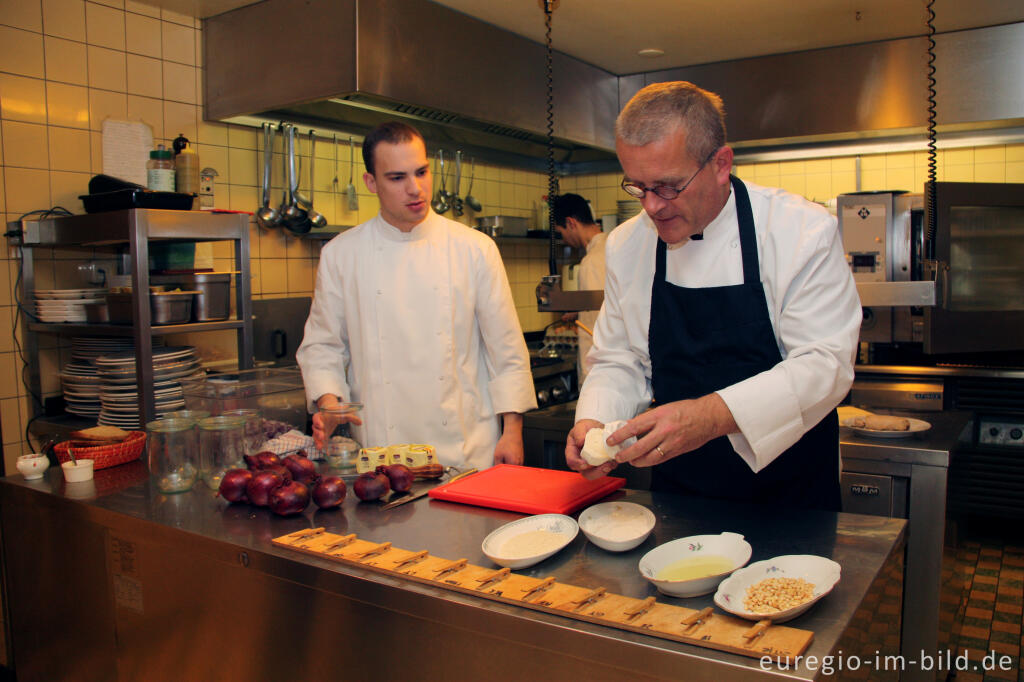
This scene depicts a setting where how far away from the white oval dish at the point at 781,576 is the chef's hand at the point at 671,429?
10.9 inches

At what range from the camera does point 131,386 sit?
3.14m

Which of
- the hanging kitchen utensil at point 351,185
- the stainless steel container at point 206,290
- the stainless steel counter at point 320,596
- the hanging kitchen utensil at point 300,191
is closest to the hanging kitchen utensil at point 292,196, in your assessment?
the hanging kitchen utensil at point 300,191

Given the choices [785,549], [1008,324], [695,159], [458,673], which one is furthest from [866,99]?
[458,673]

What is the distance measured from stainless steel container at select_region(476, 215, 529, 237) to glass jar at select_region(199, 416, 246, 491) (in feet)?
11.0

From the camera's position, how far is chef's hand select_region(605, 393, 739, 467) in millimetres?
1502

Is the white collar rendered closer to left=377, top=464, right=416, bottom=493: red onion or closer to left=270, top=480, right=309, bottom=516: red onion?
left=377, top=464, right=416, bottom=493: red onion

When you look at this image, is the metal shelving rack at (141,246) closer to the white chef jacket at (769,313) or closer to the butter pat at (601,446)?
the white chef jacket at (769,313)

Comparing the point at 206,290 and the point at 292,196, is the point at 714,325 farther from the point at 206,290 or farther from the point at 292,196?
the point at 292,196

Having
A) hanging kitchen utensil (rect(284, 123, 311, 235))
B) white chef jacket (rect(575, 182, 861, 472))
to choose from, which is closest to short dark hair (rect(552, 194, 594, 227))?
hanging kitchen utensil (rect(284, 123, 311, 235))

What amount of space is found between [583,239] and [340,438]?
317 cm

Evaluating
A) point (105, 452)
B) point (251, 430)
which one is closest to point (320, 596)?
point (251, 430)

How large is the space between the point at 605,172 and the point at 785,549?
5004 mm

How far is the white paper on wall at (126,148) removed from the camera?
345cm

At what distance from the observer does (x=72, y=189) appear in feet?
11.1
